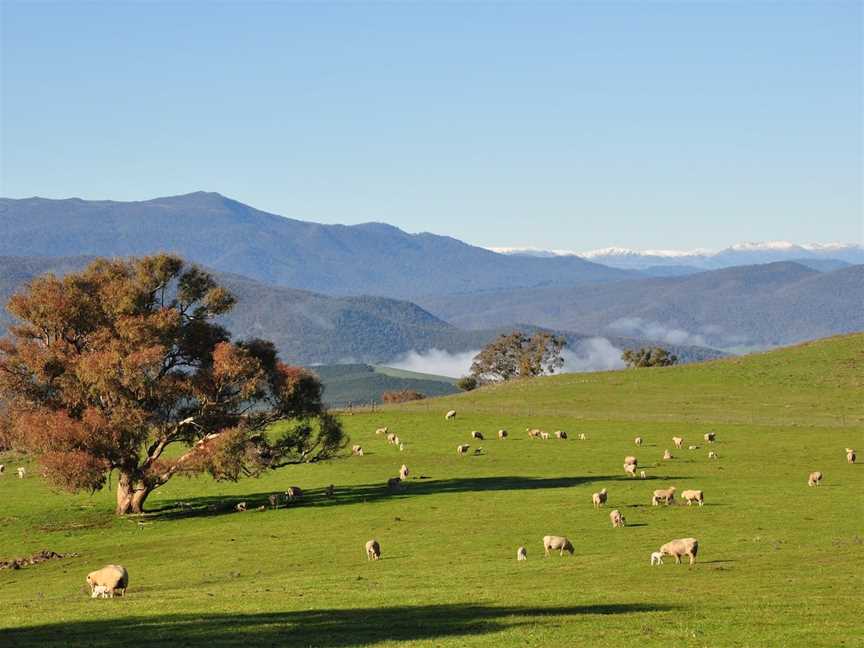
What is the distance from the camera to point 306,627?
30.7m

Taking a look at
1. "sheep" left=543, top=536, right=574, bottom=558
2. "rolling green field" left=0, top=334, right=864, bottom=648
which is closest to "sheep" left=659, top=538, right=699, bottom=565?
"rolling green field" left=0, top=334, right=864, bottom=648

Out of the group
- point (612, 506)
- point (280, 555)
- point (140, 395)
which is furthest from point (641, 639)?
point (140, 395)

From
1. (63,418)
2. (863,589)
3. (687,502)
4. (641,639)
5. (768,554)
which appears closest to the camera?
(641,639)

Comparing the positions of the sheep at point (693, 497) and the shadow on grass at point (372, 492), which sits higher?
the sheep at point (693, 497)

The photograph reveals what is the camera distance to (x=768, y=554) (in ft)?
140

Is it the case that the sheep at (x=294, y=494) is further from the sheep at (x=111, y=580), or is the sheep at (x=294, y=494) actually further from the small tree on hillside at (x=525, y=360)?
the small tree on hillside at (x=525, y=360)

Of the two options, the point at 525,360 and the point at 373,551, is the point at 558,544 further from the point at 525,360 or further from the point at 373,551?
the point at 525,360

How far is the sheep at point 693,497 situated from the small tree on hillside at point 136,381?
24770 mm

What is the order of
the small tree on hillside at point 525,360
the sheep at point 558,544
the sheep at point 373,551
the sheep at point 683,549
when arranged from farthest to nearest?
the small tree on hillside at point 525,360, the sheep at point 373,551, the sheep at point 558,544, the sheep at point 683,549

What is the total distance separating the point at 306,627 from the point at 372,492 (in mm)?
40338

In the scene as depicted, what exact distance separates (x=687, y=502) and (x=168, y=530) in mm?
28659

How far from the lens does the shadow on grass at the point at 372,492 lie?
67.9 m

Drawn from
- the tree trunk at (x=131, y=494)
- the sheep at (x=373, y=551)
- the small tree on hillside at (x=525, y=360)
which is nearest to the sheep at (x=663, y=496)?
the sheep at (x=373, y=551)

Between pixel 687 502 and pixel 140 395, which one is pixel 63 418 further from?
pixel 687 502
